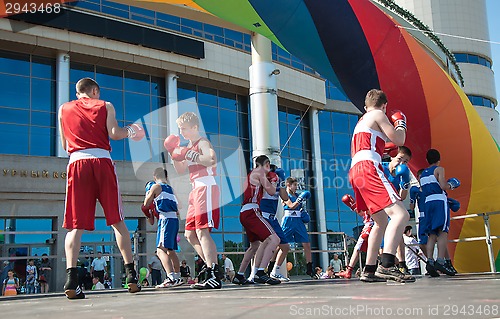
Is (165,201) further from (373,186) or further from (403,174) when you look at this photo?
(373,186)

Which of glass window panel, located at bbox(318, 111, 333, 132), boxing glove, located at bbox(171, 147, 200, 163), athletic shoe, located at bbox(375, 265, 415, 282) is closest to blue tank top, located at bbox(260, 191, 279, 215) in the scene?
boxing glove, located at bbox(171, 147, 200, 163)

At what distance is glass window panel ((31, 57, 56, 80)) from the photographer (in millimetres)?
22875

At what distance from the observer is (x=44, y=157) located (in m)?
21.2

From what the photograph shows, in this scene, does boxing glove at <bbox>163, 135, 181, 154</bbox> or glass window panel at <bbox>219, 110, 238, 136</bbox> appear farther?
glass window panel at <bbox>219, 110, 238, 136</bbox>

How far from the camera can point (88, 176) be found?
4898 mm

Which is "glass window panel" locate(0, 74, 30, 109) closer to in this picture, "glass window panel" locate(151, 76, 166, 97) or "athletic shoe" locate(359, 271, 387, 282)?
"glass window panel" locate(151, 76, 166, 97)

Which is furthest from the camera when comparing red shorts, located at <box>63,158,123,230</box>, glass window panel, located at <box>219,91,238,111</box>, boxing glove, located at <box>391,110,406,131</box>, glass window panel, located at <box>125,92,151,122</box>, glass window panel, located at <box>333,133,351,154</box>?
glass window panel, located at <box>333,133,351,154</box>

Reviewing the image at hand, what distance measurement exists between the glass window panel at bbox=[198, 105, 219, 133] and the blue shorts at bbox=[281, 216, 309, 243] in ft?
55.5

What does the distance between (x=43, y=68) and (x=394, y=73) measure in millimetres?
18578

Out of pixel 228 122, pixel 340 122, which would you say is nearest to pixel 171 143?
pixel 228 122

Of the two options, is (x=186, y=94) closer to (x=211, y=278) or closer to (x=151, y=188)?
(x=151, y=188)

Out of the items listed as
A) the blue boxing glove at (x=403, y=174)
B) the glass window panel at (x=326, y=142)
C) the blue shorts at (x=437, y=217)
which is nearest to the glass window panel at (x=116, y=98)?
the glass window panel at (x=326, y=142)

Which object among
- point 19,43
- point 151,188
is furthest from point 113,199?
point 19,43

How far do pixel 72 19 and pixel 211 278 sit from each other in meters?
18.8
